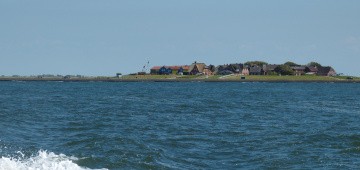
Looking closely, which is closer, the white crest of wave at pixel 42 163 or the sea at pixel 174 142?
the white crest of wave at pixel 42 163

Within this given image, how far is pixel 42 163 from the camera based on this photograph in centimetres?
2105

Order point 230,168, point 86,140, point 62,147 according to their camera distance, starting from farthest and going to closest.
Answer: point 86,140 < point 62,147 < point 230,168

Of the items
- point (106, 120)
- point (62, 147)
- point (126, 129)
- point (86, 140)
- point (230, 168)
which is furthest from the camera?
point (106, 120)

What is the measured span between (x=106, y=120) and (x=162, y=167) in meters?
16.5

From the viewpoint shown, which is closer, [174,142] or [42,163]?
[42,163]

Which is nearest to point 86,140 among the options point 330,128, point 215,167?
point 215,167

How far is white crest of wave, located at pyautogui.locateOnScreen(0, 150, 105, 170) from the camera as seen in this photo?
20.0 meters

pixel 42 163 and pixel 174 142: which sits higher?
pixel 42 163

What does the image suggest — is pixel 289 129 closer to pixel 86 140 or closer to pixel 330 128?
pixel 330 128

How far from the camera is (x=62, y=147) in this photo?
25.8 meters

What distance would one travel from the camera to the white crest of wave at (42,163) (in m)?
20.0

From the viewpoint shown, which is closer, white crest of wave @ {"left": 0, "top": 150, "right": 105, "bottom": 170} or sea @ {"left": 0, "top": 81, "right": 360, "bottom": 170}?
white crest of wave @ {"left": 0, "top": 150, "right": 105, "bottom": 170}

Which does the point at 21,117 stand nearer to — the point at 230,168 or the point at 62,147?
the point at 62,147

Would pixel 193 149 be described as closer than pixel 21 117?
Yes
